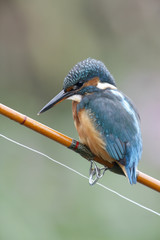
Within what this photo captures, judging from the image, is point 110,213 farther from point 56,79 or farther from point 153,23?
point 153,23

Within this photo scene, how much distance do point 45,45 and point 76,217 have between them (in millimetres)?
1388

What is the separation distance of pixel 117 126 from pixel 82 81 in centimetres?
26

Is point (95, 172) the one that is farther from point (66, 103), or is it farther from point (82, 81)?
point (66, 103)

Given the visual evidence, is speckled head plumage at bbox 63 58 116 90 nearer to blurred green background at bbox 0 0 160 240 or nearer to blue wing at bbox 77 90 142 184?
blue wing at bbox 77 90 142 184

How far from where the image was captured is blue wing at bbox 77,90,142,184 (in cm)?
185

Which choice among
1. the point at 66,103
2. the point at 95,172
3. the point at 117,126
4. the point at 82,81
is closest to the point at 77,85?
the point at 82,81

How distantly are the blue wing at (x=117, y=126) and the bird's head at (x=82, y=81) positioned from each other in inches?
2.4

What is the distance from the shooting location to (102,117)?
1906 mm

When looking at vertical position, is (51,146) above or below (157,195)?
above

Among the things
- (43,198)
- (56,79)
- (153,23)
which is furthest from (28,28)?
(43,198)

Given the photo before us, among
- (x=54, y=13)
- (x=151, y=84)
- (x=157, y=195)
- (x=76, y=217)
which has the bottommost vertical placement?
(x=157, y=195)

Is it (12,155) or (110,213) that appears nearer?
(110,213)

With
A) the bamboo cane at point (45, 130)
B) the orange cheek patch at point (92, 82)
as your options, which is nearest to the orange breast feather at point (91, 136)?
the orange cheek patch at point (92, 82)

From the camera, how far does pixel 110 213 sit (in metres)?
2.54
